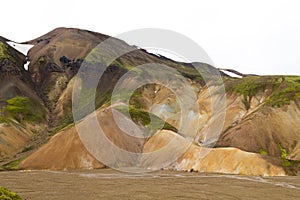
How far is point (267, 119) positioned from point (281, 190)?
4758 centimetres

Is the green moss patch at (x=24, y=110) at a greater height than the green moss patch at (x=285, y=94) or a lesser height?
lesser

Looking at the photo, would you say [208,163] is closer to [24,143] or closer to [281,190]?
[281,190]

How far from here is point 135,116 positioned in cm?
8681

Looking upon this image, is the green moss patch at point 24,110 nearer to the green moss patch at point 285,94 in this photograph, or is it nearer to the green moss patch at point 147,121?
→ the green moss patch at point 147,121

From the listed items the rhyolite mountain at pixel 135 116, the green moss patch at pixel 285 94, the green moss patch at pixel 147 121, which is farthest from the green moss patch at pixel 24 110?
the green moss patch at pixel 285 94

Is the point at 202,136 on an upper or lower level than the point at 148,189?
lower

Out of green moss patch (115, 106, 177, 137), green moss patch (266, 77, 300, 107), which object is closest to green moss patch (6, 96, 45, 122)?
green moss patch (115, 106, 177, 137)

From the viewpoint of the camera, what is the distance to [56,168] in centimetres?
6600

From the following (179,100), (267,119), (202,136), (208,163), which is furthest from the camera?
(179,100)

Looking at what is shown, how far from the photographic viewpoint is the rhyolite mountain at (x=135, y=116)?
67.2 metres

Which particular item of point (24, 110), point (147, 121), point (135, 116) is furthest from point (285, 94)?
point (24, 110)

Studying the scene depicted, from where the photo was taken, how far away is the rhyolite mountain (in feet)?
220

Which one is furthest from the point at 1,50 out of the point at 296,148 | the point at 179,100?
the point at 296,148

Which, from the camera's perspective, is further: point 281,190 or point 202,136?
point 202,136
